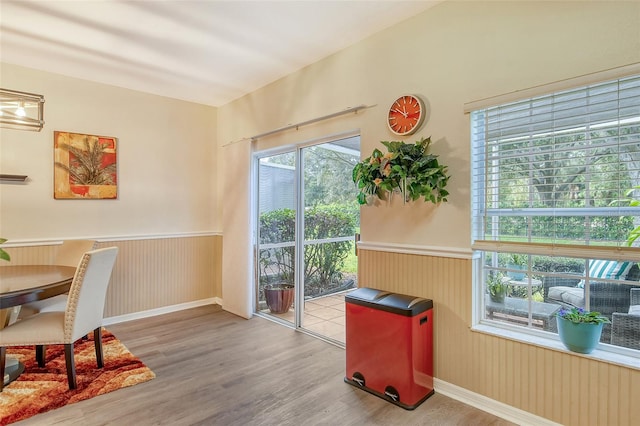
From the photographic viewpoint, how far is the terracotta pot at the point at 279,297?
390 centimetres

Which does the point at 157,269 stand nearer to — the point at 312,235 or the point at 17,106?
the point at 312,235

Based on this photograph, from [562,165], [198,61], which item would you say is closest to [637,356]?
[562,165]

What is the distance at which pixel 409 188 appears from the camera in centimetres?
235

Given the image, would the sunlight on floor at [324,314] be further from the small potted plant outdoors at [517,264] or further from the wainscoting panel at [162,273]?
the small potted plant outdoors at [517,264]

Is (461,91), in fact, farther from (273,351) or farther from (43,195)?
(43,195)

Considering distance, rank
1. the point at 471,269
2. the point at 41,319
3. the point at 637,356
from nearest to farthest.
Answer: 1. the point at 637,356
2. the point at 471,269
3. the point at 41,319

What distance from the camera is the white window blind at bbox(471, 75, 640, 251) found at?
1.74 m

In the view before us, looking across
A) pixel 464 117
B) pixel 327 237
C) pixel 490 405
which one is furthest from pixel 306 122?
pixel 490 405

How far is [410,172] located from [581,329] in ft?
4.38

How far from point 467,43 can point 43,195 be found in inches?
167

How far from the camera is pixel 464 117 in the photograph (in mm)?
2250

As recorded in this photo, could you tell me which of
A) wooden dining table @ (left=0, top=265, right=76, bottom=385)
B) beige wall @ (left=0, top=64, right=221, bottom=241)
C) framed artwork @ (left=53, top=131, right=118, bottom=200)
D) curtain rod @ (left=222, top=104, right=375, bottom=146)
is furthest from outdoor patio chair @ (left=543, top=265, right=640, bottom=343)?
framed artwork @ (left=53, top=131, right=118, bottom=200)

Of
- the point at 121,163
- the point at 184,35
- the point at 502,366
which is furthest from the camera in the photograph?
the point at 121,163

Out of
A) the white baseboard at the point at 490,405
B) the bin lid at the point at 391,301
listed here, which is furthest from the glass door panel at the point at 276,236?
the white baseboard at the point at 490,405
